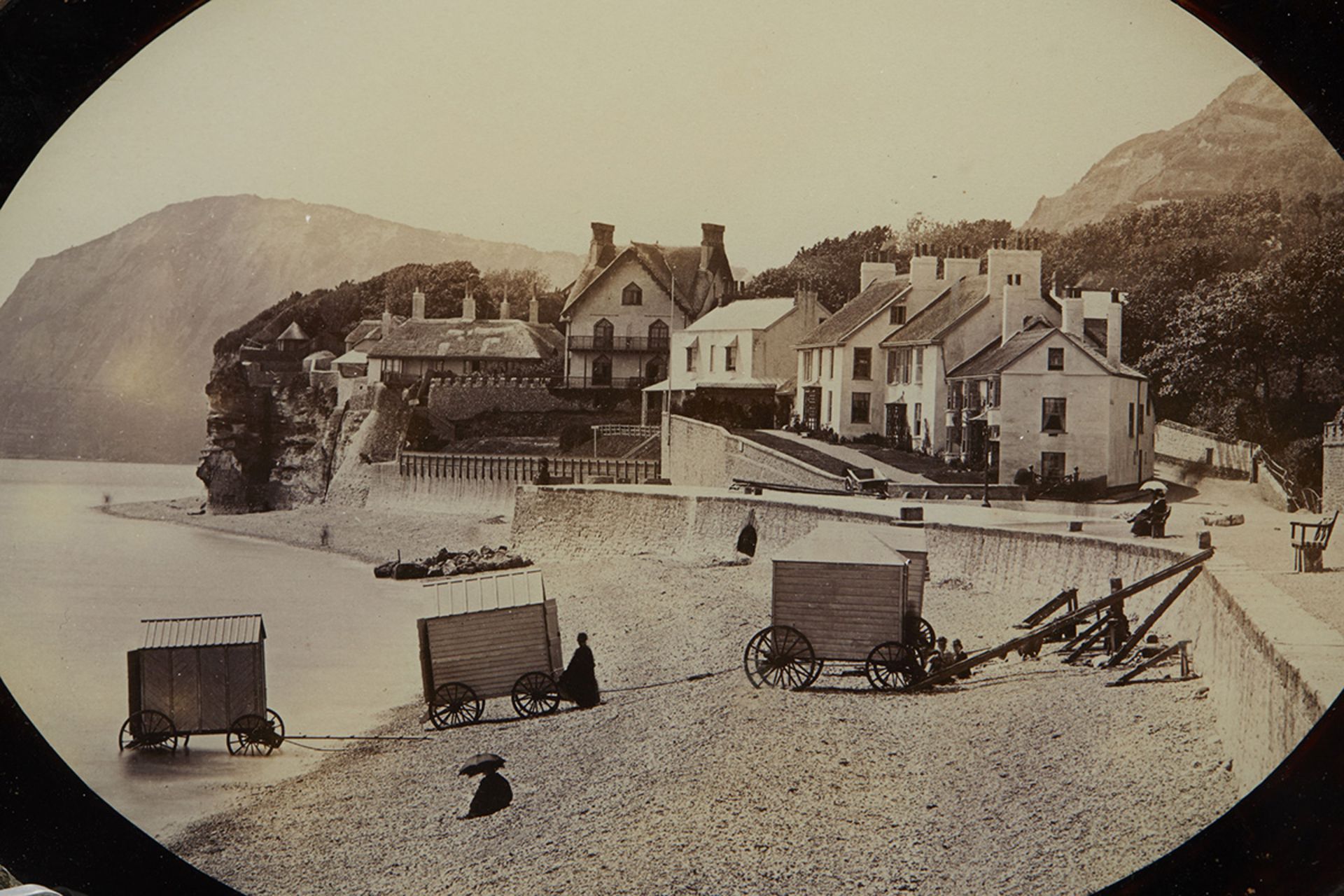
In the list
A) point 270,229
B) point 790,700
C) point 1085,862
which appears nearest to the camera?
point 1085,862

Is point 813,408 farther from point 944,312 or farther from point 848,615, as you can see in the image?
point 848,615

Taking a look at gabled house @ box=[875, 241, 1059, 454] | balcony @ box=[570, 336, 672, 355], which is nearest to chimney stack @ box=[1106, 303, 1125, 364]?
gabled house @ box=[875, 241, 1059, 454]

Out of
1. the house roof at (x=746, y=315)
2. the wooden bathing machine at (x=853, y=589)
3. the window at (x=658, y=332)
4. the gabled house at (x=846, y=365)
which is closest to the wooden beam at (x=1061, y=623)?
the wooden bathing machine at (x=853, y=589)

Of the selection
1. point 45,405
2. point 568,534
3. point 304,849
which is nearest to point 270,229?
point 45,405

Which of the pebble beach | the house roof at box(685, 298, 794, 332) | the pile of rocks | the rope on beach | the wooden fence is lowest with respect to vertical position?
the pebble beach

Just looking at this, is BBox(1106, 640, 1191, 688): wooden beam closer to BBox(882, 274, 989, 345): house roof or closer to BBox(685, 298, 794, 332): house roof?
BBox(882, 274, 989, 345): house roof

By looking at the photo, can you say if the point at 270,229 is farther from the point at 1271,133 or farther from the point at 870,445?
the point at 1271,133
